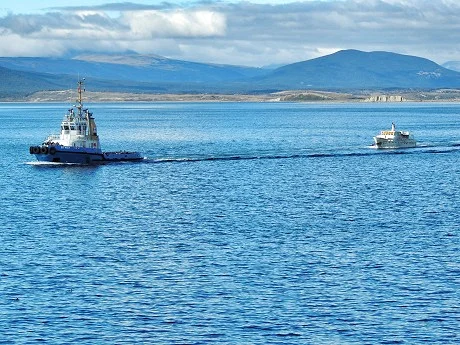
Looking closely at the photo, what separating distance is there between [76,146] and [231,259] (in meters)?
72.8

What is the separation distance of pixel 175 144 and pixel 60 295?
122 meters

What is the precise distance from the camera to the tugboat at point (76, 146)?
4963 inches

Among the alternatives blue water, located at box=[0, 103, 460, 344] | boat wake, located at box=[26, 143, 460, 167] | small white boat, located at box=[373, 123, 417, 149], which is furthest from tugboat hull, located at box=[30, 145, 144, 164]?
small white boat, located at box=[373, 123, 417, 149]

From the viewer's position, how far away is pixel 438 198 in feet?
284

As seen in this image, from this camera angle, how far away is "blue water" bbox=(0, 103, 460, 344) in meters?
44.3

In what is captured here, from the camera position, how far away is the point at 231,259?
189 feet

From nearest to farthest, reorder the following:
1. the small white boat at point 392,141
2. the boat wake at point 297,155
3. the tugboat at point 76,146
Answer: the tugboat at point 76,146 → the boat wake at point 297,155 → the small white boat at point 392,141

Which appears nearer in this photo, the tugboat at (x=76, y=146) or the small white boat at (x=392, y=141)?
the tugboat at (x=76, y=146)

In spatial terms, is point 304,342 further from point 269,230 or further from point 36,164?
point 36,164

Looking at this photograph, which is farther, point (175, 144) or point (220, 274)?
point (175, 144)

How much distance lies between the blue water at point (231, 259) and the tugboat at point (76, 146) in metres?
14.4

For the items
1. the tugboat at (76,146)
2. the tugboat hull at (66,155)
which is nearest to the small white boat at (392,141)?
the tugboat at (76,146)

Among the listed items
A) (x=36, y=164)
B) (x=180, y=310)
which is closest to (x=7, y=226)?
(x=180, y=310)

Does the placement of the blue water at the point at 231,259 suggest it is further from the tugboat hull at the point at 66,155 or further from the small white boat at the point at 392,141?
the small white boat at the point at 392,141
